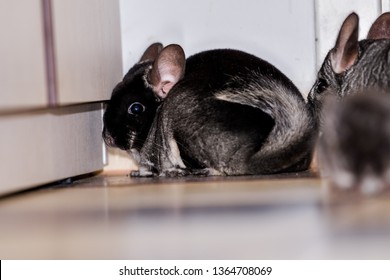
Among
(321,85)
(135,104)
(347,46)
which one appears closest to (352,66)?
(347,46)

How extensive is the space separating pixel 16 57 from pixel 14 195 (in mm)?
489

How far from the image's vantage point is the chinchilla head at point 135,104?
2.93 metres

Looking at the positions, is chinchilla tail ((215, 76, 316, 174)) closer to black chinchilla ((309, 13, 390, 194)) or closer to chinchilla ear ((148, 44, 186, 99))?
chinchilla ear ((148, 44, 186, 99))

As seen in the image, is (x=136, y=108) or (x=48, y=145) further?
(x=136, y=108)

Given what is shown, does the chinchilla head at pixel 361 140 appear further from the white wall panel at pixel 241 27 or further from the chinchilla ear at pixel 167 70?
the white wall panel at pixel 241 27

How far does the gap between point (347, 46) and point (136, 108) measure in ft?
2.82

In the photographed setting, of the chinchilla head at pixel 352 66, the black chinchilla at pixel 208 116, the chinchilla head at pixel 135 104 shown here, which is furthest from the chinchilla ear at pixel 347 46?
the chinchilla head at pixel 135 104

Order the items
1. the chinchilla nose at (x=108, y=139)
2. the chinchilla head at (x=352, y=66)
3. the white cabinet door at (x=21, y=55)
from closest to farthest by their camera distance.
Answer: the white cabinet door at (x=21, y=55), the chinchilla head at (x=352, y=66), the chinchilla nose at (x=108, y=139)

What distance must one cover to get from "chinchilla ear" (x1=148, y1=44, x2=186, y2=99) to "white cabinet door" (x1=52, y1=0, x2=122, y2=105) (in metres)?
0.20

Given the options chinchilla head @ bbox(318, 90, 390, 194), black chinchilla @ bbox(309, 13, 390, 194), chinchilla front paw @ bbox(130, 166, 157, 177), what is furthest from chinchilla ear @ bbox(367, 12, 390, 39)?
chinchilla head @ bbox(318, 90, 390, 194)

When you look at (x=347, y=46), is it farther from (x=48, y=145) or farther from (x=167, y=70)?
(x=48, y=145)

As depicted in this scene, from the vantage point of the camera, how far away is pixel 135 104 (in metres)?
2.94

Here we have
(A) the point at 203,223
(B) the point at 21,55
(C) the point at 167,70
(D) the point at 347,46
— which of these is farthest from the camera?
(C) the point at 167,70

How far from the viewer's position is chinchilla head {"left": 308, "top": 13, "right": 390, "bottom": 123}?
2.32 metres
